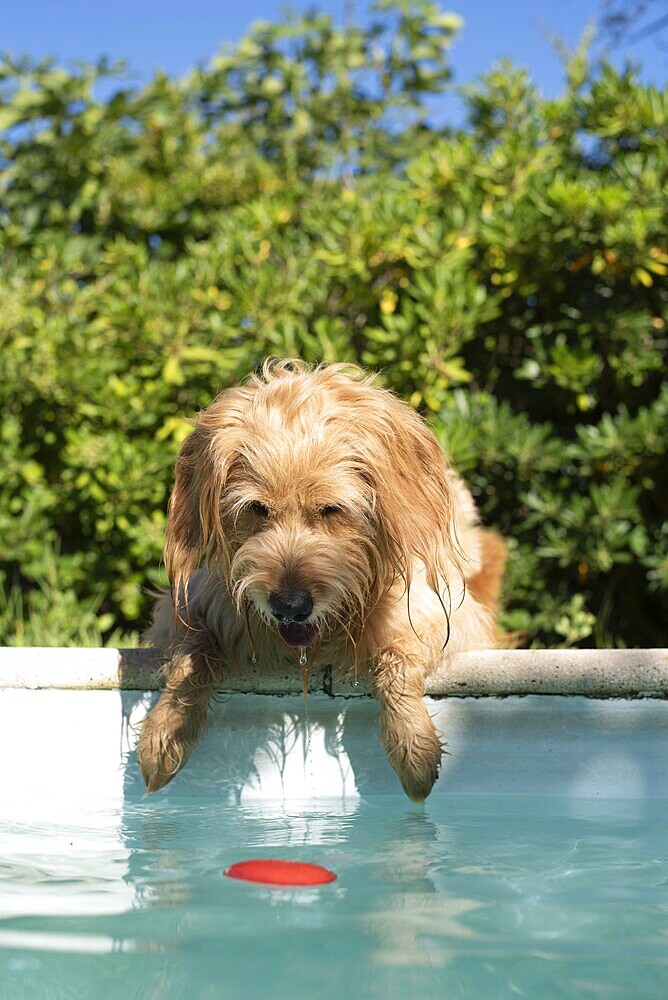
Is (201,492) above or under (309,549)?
above

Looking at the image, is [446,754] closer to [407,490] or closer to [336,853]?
[336,853]

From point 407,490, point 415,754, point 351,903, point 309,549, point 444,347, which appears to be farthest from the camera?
point 444,347

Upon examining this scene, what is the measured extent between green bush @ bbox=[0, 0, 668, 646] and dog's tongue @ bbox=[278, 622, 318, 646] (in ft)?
7.47

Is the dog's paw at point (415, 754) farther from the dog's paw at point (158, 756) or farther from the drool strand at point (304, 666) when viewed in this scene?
the dog's paw at point (158, 756)

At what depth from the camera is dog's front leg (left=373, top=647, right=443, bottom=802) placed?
316cm

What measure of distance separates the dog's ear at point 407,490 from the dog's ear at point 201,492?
1.38ft

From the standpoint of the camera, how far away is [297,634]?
307cm

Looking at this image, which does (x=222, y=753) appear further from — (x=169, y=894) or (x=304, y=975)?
(x=304, y=975)

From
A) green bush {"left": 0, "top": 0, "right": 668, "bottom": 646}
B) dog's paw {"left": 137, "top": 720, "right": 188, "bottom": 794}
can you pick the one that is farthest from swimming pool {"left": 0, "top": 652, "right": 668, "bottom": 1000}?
green bush {"left": 0, "top": 0, "right": 668, "bottom": 646}

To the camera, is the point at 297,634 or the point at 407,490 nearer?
the point at 297,634

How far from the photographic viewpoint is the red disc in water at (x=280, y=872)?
2607 millimetres

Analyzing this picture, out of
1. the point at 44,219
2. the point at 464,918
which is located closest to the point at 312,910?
the point at 464,918

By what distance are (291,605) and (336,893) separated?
29.3 inches

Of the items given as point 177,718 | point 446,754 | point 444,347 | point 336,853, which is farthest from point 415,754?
point 444,347
